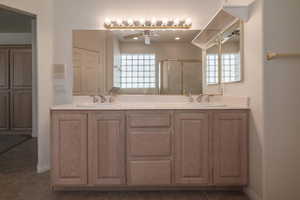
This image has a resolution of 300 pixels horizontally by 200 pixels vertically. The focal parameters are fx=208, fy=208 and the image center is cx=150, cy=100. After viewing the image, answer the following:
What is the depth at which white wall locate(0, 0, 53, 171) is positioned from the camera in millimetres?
2494

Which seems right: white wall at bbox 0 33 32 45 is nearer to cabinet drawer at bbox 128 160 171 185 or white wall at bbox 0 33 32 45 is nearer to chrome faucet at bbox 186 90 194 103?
chrome faucet at bbox 186 90 194 103

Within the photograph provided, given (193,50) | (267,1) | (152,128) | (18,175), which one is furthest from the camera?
(193,50)

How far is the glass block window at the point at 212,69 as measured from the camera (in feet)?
8.36

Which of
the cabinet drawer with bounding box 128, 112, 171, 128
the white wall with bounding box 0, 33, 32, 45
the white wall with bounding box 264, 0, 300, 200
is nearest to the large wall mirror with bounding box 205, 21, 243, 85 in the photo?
the white wall with bounding box 264, 0, 300, 200

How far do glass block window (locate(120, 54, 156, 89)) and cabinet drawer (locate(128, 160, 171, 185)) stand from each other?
102 centimetres

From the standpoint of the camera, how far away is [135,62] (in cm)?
260

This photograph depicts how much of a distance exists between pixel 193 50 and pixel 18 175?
2.60 m

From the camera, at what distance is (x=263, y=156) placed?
170 cm

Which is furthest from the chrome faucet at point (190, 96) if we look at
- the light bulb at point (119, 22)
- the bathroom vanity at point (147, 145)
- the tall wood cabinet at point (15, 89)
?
the tall wood cabinet at point (15, 89)

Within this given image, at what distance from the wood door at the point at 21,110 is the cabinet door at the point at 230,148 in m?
4.37

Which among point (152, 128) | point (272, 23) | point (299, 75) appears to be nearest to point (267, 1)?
point (272, 23)

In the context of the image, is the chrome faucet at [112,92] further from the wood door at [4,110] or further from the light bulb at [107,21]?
the wood door at [4,110]

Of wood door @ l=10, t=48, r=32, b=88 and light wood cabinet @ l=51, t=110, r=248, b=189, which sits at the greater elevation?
wood door @ l=10, t=48, r=32, b=88

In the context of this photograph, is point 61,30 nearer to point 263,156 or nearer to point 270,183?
point 263,156
